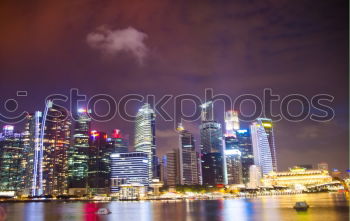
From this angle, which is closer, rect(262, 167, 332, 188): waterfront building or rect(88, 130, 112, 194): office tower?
rect(262, 167, 332, 188): waterfront building

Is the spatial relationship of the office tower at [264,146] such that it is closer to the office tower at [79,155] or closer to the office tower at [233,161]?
the office tower at [233,161]

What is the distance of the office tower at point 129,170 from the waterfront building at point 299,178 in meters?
44.9

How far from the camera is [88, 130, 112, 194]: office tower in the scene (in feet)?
482

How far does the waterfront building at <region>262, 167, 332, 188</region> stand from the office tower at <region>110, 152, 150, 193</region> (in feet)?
147

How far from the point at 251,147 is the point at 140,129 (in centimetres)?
5561

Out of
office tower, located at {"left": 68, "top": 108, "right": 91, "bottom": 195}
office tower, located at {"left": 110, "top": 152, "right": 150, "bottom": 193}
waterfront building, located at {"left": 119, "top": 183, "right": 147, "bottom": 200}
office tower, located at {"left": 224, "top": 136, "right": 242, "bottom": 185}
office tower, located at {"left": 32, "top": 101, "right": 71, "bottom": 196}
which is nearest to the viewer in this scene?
waterfront building, located at {"left": 119, "top": 183, "right": 147, "bottom": 200}

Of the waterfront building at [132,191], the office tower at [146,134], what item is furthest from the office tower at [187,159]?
the waterfront building at [132,191]

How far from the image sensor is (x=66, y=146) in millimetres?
146500

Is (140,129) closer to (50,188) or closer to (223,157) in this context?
(223,157)

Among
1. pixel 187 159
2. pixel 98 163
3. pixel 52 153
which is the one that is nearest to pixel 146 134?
pixel 187 159

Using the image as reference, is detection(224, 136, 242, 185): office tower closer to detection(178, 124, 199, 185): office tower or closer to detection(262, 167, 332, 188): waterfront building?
detection(178, 124, 199, 185): office tower

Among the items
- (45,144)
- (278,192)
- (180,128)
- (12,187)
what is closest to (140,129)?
(180,128)

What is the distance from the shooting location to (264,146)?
17875 cm

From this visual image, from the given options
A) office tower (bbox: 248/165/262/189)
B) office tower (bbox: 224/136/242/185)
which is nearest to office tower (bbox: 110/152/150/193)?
office tower (bbox: 248/165/262/189)
